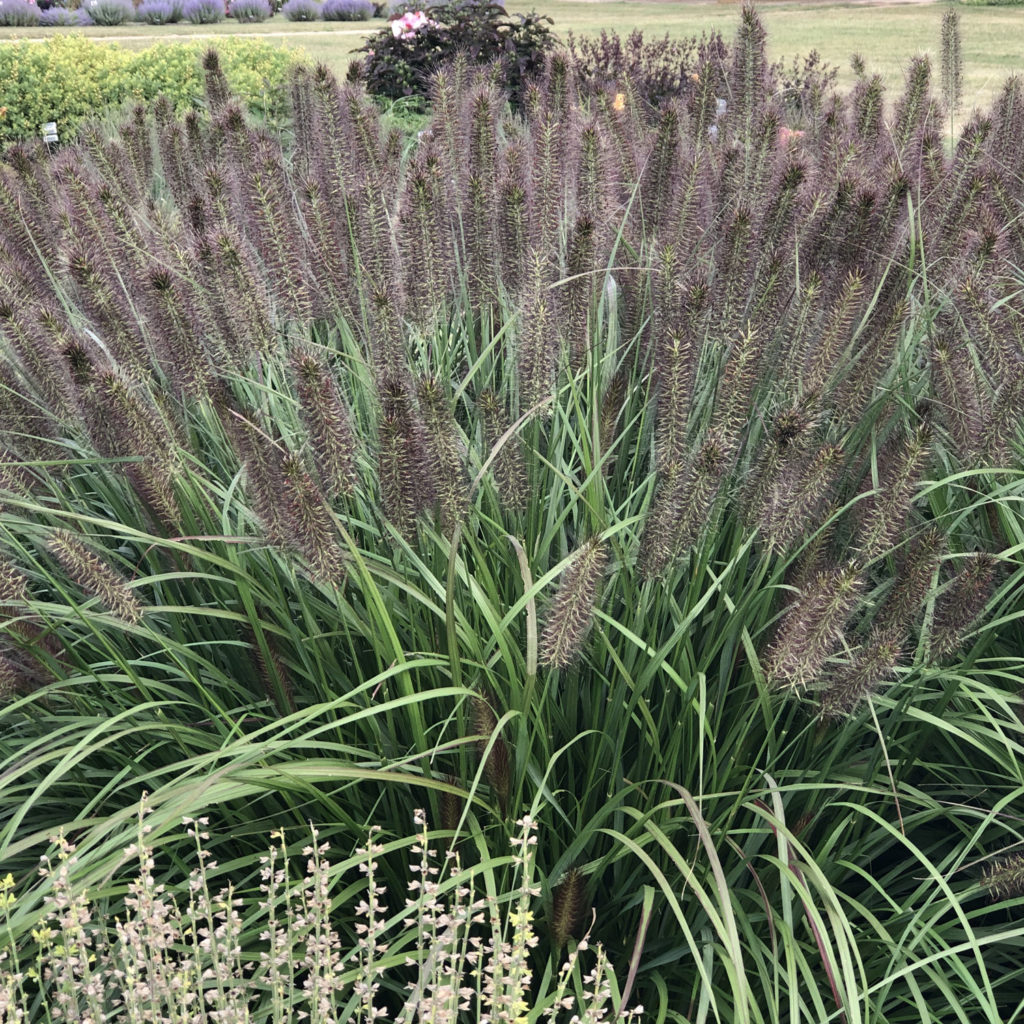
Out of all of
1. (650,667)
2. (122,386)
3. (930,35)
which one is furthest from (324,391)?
(930,35)

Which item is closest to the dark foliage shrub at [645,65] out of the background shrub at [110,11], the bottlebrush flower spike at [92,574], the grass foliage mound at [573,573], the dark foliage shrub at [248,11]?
A: the grass foliage mound at [573,573]

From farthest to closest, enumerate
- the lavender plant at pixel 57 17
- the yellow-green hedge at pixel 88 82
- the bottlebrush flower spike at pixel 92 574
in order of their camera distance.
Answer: the lavender plant at pixel 57 17 < the yellow-green hedge at pixel 88 82 < the bottlebrush flower spike at pixel 92 574

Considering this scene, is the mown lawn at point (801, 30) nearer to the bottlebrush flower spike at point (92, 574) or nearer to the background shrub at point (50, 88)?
the background shrub at point (50, 88)

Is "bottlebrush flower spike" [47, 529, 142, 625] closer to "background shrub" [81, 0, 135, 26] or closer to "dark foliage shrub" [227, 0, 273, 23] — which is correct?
"background shrub" [81, 0, 135, 26]

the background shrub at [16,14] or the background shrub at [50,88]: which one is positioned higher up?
the background shrub at [16,14]

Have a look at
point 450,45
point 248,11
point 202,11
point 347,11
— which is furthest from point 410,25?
point 248,11

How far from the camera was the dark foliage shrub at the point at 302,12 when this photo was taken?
115 ft

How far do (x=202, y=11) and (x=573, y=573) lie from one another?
123 ft

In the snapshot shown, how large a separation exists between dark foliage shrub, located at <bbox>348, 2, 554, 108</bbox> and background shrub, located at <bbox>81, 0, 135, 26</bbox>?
2788 centimetres

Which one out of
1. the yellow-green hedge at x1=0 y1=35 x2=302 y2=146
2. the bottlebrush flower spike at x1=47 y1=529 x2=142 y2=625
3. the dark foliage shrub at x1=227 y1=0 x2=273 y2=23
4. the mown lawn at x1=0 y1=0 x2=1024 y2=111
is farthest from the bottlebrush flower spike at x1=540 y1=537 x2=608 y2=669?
the dark foliage shrub at x1=227 y1=0 x2=273 y2=23

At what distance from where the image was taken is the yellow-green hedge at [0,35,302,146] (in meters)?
11.2

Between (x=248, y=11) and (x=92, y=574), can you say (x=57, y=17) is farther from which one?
(x=92, y=574)

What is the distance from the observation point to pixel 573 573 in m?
1.94

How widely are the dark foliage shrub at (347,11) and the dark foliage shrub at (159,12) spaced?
173 inches
